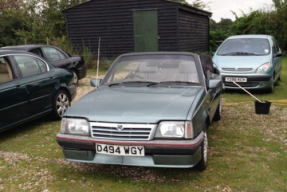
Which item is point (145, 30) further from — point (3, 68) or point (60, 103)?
point (3, 68)

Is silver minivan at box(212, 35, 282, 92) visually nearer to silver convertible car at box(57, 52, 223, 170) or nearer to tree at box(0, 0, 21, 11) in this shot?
silver convertible car at box(57, 52, 223, 170)

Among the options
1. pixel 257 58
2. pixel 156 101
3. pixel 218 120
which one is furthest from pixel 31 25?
pixel 156 101

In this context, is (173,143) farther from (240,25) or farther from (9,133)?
(240,25)

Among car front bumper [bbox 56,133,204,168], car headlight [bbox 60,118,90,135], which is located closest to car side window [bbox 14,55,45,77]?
car headlight [bbox 60,118,90,135]

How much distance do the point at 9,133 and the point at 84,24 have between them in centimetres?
1259

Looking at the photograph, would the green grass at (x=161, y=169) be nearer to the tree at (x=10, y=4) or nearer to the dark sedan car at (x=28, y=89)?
the dark sedan car at (x=28, y=89)

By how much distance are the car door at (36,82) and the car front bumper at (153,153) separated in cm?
242

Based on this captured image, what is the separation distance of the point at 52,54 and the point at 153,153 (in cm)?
735

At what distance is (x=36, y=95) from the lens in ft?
18.9

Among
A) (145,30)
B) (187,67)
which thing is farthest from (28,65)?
(145,30)

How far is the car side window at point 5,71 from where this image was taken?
5311 mm

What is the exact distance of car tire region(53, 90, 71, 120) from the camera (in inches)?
249

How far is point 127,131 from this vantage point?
3.30m

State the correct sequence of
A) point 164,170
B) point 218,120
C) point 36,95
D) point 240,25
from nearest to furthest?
point 164,170
point 36,95
point 218,120
point 240,25
